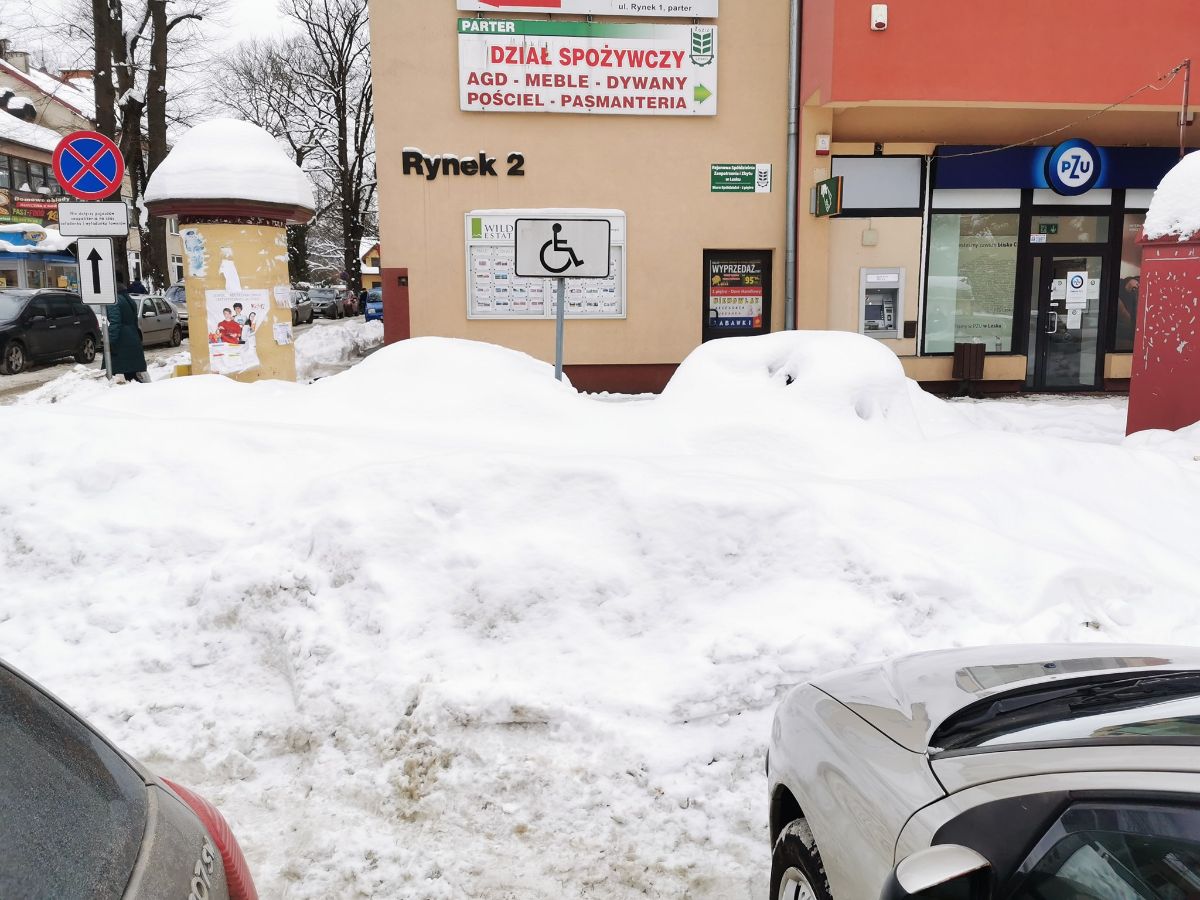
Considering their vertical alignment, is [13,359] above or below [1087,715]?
below

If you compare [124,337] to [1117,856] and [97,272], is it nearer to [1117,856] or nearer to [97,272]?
[97,272]

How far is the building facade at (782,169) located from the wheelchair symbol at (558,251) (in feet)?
18.6

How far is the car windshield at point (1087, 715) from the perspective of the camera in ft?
5.96

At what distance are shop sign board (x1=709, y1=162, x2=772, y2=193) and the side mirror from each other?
487 inches

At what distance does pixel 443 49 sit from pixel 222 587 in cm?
999

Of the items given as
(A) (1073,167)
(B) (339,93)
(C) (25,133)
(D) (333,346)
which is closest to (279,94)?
(B) (339,93)

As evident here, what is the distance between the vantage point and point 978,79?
469 inches

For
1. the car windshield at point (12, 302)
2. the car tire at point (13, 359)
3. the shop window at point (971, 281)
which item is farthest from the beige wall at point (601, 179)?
the car windshield at point (12, 302)

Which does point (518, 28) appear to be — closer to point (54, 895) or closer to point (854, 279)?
point (854, 279)

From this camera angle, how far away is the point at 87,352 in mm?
20703

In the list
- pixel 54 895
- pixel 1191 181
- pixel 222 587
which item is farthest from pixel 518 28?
pixel 54 895

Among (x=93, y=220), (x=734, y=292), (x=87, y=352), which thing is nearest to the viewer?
(x=93, y=220)

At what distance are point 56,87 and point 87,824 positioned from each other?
57443mm

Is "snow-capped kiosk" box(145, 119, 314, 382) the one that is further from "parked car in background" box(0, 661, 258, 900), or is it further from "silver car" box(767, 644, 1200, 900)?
"parked car in background" box(0, 661, 258, 900)
